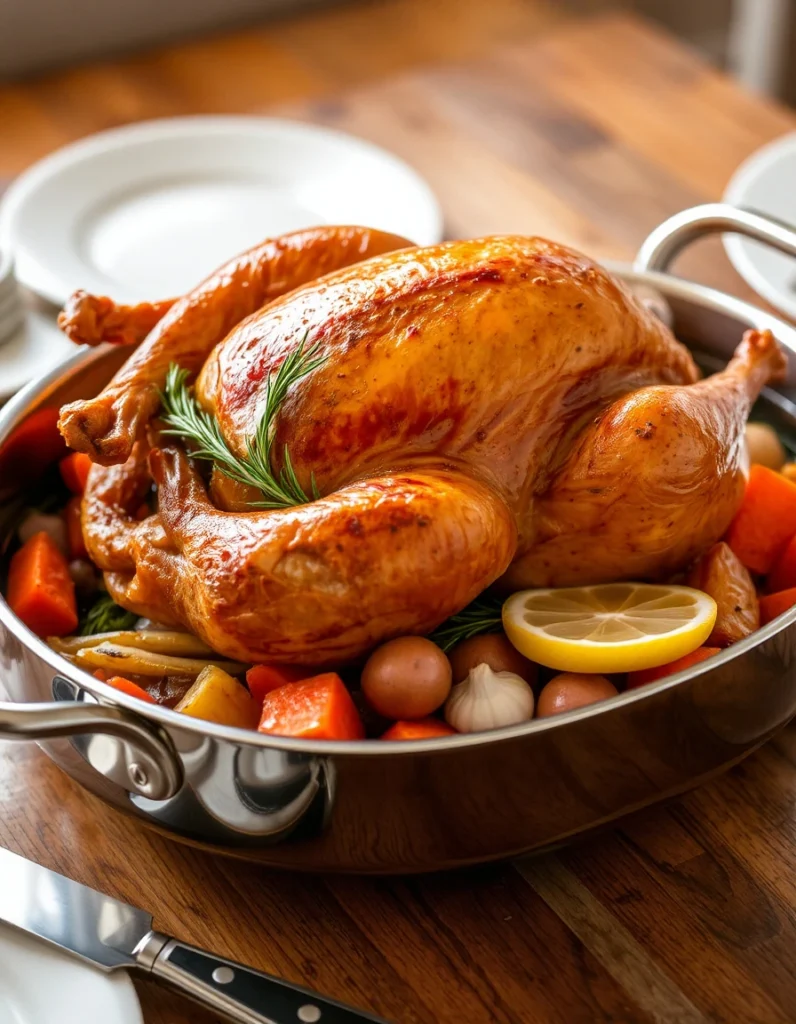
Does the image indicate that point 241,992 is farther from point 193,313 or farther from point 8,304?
point 8,304

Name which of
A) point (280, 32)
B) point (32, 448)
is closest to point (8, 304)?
point (32, 448)

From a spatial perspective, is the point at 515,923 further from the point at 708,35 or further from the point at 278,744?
the point at 708,35

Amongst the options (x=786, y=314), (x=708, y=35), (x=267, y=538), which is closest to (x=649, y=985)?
(x=267, y=538)

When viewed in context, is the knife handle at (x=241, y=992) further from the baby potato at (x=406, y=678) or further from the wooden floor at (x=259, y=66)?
the wooden floor at (x=259, y=66)

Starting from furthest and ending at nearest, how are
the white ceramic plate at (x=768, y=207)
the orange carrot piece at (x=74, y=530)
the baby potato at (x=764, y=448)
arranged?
the white ceramic plate at (x=768, y=207) < the baby potato at (x=764, y=448) < the orange carrot piece at (x=74, y=530)

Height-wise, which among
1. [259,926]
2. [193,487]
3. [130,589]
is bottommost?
[259,926]

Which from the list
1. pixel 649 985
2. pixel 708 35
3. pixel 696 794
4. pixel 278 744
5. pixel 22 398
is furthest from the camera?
pixel 708 35

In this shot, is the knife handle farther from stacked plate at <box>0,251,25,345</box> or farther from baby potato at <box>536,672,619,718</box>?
stacked plate at <box>0,251,25,345</box>

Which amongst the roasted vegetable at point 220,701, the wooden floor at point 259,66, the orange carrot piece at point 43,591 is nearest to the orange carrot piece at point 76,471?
the orange carrot piece at point 43,591
